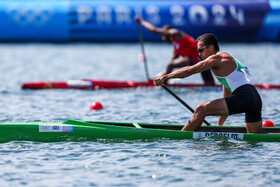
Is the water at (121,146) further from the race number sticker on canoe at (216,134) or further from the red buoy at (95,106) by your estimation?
the red buoy at (95,106)

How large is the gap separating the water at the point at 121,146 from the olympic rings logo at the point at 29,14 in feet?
22.4

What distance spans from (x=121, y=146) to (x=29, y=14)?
22.3 meters

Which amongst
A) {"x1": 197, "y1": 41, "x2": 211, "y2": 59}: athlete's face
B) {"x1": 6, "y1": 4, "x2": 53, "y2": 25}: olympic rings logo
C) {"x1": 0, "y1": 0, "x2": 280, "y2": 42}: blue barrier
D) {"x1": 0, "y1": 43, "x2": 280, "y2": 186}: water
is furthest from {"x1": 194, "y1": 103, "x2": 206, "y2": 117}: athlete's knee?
{"x1": 6, "y1": 4, "x2": 53, "y2": 25}: olympic rings logo

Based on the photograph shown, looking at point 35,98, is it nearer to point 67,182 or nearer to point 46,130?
point 46,130

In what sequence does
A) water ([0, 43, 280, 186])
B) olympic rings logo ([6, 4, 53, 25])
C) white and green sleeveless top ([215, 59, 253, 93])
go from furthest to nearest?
olympic rings logo ([6, 4, 53, 25]) < white and green sleeveless top ([215, 59, 253, 93]) < water ([0, 43, 280, 186])

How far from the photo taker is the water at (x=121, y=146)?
7.18 m

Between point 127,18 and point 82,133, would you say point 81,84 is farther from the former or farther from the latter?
point 127,18

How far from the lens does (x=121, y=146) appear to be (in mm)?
8727

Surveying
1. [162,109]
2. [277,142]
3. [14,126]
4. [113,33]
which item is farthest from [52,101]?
[113,33]

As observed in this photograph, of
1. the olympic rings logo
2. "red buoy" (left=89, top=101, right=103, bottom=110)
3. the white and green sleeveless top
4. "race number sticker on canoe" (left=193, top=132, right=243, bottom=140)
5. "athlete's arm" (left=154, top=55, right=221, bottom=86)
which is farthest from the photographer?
the olympic rings logo

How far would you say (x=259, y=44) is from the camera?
30.8 metres

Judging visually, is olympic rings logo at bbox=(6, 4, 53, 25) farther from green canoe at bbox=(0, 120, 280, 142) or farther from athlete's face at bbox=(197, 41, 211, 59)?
athlete's face at bbox=(197, 41, 211, 59)

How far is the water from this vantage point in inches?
283

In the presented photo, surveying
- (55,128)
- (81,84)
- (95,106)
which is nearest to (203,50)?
(55,128)
